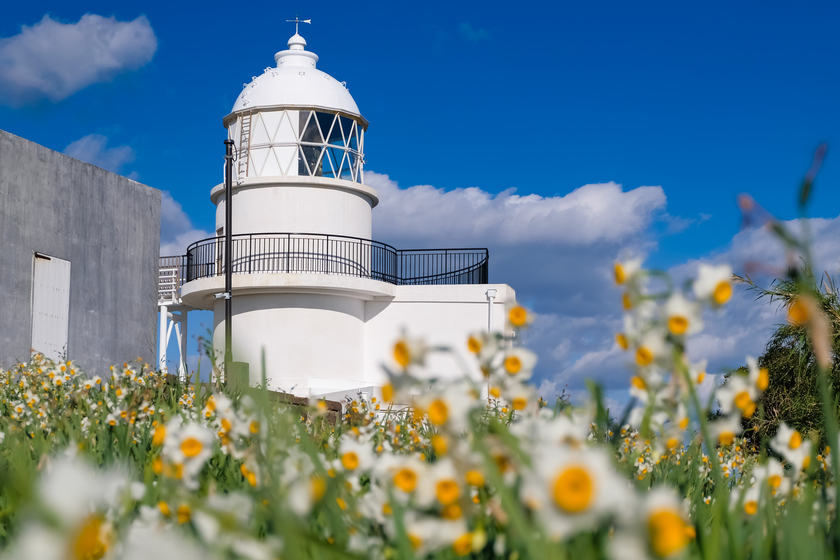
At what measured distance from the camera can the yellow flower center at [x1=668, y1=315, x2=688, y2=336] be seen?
1.35 metres

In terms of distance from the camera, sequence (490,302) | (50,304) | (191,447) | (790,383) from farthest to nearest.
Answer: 1. (490,302)
2. (50,304)
3. (790,383)
4. (191,447)

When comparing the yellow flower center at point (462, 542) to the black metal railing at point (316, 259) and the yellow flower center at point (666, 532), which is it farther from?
the black metal railing at point (316, 259)

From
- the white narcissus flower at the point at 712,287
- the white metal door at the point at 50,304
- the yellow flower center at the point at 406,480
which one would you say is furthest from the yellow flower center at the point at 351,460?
the white metal door at the point at 50,304

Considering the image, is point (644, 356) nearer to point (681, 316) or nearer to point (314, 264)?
point (681, 316)

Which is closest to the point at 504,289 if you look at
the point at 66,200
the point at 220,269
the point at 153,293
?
the point at 220,269

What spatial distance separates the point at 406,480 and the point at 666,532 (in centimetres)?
54

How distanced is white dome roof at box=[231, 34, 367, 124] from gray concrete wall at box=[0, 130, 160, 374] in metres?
6.43

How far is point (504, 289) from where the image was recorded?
24.5 meters

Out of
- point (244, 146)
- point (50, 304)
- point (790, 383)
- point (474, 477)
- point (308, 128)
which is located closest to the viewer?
point (474, 477)

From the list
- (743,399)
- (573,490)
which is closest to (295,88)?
(743,399)

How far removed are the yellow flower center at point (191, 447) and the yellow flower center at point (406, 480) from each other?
489 mm

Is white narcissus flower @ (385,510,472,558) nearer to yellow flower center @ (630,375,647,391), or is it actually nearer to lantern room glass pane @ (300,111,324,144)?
yellow flower center @ (630,375,647,391)

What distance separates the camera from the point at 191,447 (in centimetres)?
149

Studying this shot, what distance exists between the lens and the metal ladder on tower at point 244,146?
2541cm
